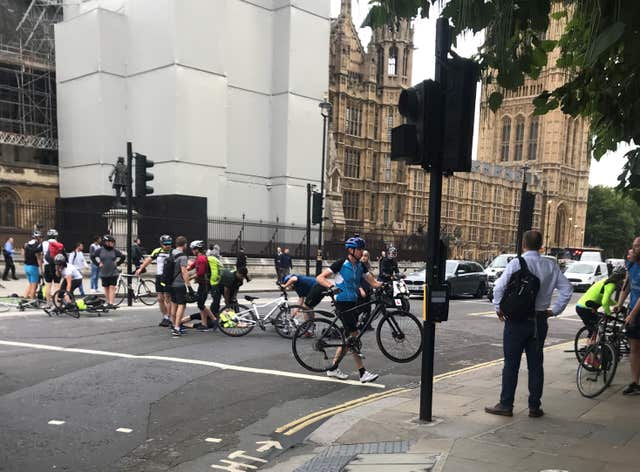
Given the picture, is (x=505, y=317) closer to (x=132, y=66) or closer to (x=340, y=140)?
(x=132, y=66)

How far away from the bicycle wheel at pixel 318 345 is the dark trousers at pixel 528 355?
2.35 meters

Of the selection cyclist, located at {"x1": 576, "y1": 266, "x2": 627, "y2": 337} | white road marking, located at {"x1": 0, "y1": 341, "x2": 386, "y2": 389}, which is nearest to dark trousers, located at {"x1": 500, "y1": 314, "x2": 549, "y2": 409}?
white road marking, located at {"x1": 0, "y1": 341, "x2": 386, "y2": 389}

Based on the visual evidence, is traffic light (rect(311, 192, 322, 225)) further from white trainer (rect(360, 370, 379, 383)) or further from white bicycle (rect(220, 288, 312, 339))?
white trainer (rect(360, 370, 379, 383))

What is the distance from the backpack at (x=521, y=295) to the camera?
4824mm

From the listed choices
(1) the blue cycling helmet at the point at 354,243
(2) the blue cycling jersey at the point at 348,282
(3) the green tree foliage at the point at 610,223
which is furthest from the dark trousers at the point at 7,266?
(3) the green tree foliage at the point at 610,223

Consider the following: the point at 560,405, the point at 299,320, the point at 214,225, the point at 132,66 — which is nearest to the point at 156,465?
the point at 560,405

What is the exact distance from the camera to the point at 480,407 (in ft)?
Answer: 17.5

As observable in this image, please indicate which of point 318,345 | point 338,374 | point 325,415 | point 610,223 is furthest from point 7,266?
point 610,223

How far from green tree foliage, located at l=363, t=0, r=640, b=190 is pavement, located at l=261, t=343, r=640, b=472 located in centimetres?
234

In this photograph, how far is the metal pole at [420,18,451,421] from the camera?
447cm

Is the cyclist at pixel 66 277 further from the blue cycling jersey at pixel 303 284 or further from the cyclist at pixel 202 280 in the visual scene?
the blue cycling jersey at pixel 303 284

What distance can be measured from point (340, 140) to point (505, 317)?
1985 inches

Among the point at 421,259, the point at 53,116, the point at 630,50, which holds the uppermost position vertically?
the point at 53,116

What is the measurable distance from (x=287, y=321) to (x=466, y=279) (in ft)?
37.8
